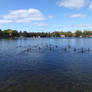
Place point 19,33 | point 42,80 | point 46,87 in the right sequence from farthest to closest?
1. point 19,33
2. point 42,80
3. point 46,87

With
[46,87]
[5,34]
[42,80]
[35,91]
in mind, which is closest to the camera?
[35,91]

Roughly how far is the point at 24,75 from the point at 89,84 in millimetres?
6220

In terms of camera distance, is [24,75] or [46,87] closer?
[46,87]

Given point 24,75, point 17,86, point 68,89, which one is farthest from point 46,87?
point 24,75

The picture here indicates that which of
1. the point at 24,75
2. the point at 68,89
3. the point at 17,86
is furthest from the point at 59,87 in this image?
the point at 24,75

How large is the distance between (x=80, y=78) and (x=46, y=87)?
3.67 metres

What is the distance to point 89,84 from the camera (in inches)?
340

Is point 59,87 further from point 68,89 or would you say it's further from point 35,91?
point 35,91

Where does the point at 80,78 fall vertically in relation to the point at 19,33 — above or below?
below

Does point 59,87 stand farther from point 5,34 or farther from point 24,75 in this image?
point 5,34

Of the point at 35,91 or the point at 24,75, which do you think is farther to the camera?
the point at 24,75

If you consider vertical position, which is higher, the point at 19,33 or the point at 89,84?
the point at 19,33

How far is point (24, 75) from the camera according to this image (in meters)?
10.6

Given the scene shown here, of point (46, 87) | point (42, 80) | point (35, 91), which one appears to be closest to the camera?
point (35, 91)
